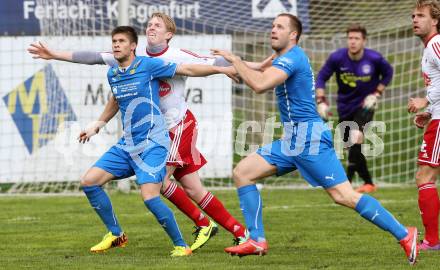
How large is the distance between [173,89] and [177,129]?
1.17 ft

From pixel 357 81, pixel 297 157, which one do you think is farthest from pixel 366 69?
pixel 297 157

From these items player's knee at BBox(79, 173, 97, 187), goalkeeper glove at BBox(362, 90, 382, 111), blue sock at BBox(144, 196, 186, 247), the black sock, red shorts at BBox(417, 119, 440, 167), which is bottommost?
the black sock

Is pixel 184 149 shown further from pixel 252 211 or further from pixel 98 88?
→ pixel 98 88

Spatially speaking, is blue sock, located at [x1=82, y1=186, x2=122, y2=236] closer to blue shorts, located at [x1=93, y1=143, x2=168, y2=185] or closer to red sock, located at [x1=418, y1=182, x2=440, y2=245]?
blue shorts, located at [x1=93, y1=143, x2=168, y2=185]

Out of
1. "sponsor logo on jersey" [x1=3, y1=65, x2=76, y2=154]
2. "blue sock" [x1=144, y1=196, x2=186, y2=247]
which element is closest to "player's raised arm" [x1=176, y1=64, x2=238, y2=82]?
"blue sock" [x1=144, y1=196, x2=186, y2=247]

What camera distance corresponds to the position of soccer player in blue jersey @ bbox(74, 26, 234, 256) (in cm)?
825

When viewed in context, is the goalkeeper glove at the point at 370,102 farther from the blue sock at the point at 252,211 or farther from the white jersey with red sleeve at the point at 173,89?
the blue sock at the point at 252,211

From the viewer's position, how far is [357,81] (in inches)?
539

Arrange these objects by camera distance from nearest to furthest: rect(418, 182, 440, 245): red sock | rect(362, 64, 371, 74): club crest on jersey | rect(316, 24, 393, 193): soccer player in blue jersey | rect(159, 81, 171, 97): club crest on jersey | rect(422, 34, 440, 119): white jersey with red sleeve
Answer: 1. rect(422, 34, 440, 119): white jersey with red sleeve
2. rect(418, 182, 440, 245): red sock
3. rect(159, 81, 171, 97): club crest on jersey
4. rect(316, 24, 393, 193): soccer player in blue jersey
5. rect(362, 64, 371, 74): club crest on jersey

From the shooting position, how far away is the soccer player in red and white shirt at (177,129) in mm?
8766

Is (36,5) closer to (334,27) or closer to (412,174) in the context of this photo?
(334,27)

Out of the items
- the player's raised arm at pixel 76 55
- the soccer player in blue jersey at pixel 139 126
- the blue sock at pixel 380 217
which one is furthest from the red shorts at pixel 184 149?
the blue sock at pixel 380 217

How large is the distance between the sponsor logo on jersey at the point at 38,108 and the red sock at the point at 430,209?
7650 millimetres

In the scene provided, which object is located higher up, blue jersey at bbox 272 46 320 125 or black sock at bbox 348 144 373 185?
blue jersey at bbox 272 46 320 125
